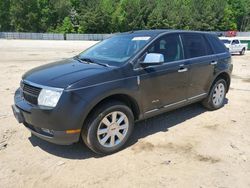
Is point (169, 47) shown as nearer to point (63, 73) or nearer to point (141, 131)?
point (141, 131)

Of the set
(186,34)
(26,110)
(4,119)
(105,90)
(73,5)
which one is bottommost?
(4,119)

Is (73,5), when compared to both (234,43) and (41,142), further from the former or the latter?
(41,142)

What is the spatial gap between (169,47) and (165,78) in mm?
606

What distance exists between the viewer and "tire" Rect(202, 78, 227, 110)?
5.80 meters

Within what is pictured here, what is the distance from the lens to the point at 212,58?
557 cm

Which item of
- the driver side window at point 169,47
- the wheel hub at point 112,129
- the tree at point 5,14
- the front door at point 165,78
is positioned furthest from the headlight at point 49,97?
the tree at point 5,14

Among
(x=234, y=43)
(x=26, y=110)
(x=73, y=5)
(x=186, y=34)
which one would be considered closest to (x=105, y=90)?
(x=26, y=110)

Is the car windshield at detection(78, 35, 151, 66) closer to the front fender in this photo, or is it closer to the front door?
the front door

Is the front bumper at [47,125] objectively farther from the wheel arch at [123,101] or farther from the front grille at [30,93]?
the wheel arch at [123,101]

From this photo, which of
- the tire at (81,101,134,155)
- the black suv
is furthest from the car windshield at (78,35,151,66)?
the tire at (81,101,134,155)

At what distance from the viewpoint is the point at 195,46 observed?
528 centimetres

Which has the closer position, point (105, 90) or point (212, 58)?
point (105, 90)

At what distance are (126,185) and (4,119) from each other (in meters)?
3.27

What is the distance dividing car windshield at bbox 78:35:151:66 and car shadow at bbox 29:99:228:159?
1385mm
